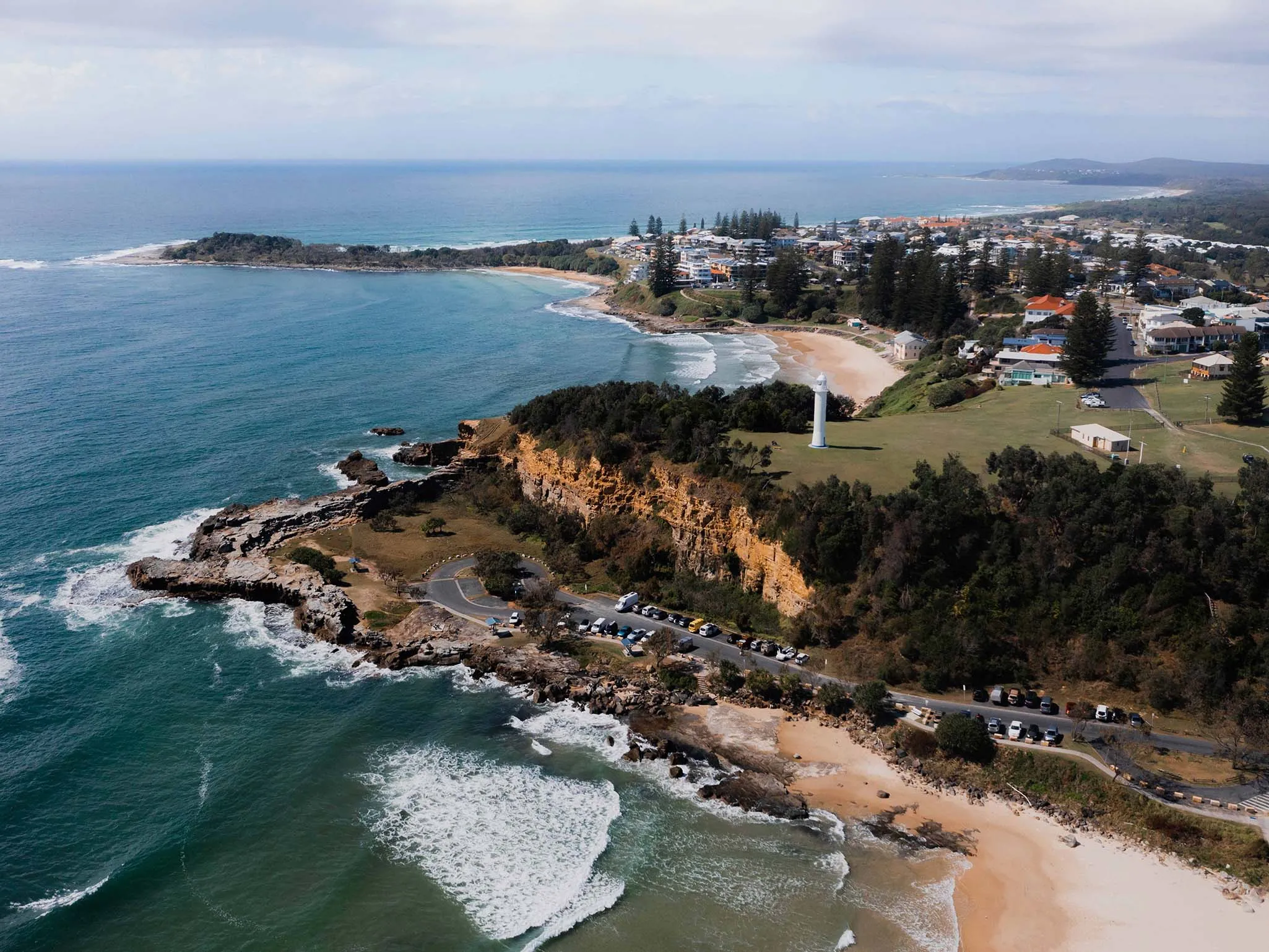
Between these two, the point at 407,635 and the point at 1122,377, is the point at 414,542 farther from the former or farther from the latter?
the point at 1122,377

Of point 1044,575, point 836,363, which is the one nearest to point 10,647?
point 1044,575

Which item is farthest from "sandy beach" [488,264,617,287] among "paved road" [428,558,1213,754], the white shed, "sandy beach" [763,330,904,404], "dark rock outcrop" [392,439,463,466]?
"paved road" [428,558,1213,754]

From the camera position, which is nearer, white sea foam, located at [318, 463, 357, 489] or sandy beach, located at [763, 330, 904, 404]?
white sea foam, located at [318, 463, 357, 489]

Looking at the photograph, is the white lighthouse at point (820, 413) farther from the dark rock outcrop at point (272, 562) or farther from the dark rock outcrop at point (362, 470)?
the dark rock outcrop at point (362, 470)

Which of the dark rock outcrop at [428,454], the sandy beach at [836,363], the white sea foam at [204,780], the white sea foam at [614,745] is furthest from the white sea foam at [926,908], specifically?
the sandy beach at [836,363]

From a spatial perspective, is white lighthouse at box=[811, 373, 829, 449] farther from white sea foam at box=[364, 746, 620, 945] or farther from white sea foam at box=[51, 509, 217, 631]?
white sea foam at box=[51, 509, 217, 631]

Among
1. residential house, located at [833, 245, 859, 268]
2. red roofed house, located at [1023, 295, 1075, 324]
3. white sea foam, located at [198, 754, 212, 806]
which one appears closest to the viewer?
white sea foam, located at [198, 754, 212, 806]

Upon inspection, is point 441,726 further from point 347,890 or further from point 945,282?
point 945,282
